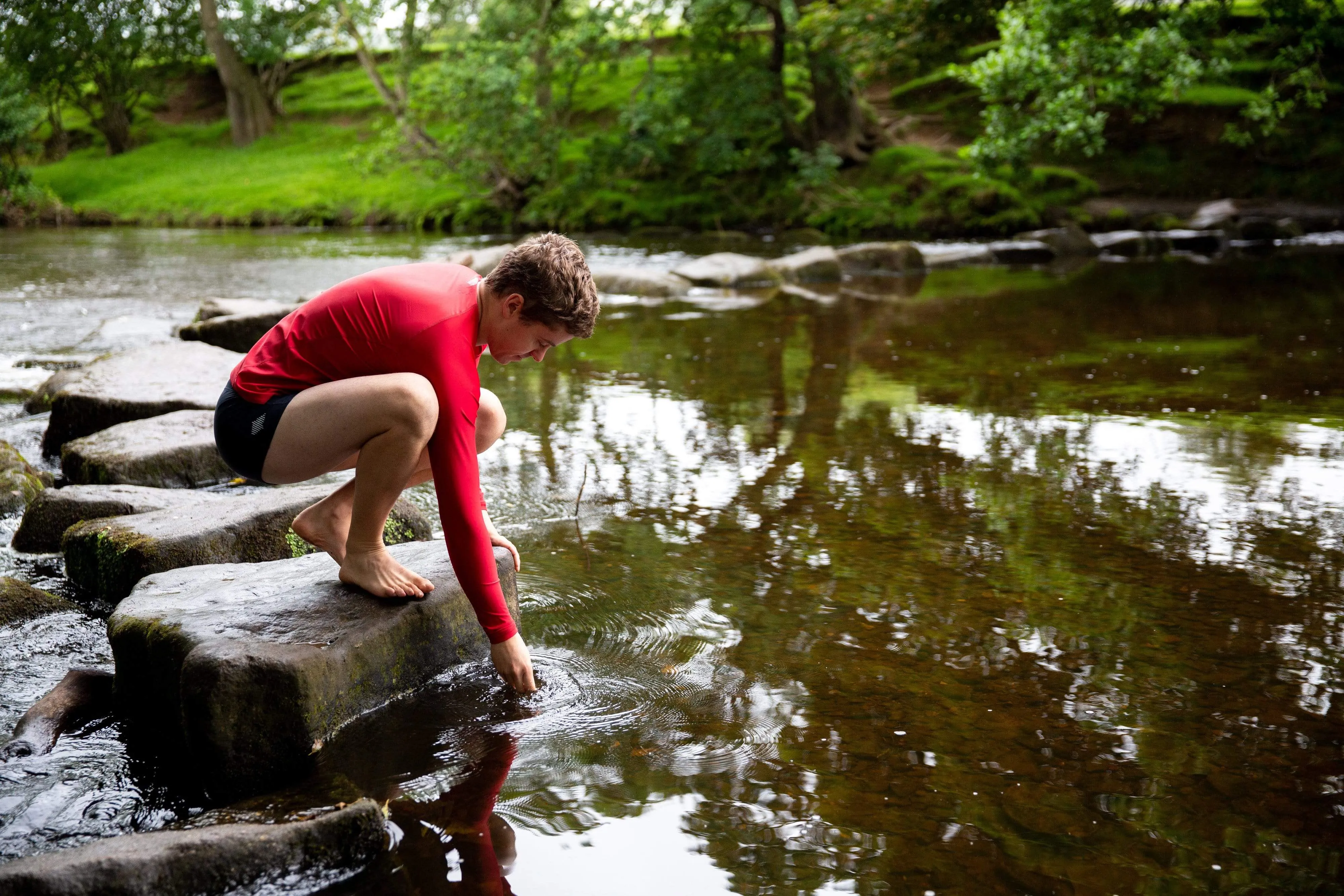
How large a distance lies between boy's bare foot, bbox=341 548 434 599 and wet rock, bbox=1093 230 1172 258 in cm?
1690

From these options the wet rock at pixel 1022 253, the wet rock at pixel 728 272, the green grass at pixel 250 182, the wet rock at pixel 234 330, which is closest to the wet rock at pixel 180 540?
the wet rock at pixel 234 330

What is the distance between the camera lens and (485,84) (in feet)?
72.7

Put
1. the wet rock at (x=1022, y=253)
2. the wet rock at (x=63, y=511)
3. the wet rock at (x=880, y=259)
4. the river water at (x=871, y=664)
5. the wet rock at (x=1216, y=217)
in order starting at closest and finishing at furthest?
the river water at (x=871, y=664) < the wet rock at (x=63, y=511) < the wet rock at (x=880, y=259) < the wet rock at (x=1022, y=253) < the wet rock at (x=1216, y=217)

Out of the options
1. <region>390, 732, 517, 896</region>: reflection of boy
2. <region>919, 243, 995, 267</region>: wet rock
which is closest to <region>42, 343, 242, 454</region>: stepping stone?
<region>390, 732, 517, 896</region>: reflection of boy

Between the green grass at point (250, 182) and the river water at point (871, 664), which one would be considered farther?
the green grass at point (250, 182)

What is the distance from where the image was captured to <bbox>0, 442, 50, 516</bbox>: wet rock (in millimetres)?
4641

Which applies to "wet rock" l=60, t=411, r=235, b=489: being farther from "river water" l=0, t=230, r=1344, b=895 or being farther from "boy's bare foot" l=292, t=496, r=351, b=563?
"boy's bare foot" l=292, t=496, r=351, b=563

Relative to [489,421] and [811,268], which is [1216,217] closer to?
[811,268]

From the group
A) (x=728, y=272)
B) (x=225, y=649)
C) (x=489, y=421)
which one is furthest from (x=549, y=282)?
(x=728, y=272)

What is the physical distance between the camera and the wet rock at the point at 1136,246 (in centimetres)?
1791

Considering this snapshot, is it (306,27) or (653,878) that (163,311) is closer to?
(653,878)

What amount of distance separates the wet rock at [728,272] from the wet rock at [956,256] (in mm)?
3204

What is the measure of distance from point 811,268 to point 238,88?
28557 mm

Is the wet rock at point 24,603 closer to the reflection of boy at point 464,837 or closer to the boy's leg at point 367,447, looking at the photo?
the boy's leg at point 367,447
